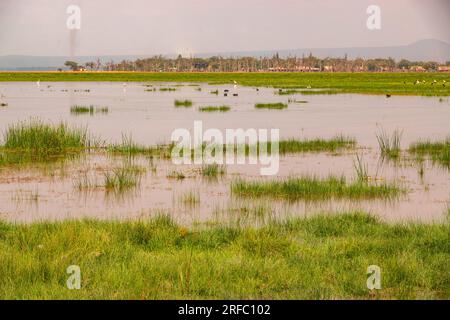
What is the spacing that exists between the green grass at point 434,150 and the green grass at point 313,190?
665 centimetres

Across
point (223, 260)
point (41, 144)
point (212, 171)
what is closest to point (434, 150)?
point (212, 171)

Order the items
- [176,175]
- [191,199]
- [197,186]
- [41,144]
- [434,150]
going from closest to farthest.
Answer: [191,199], [197,186], [176,175], [41,144], [434,150]

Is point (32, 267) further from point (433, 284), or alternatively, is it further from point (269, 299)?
point (433, 284)

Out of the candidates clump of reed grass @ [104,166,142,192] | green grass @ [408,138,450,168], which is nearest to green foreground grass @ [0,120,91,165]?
clump of reed grass @ [104,166,142,192]

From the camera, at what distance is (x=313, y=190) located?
1708 centimetres

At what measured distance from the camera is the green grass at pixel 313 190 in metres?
16.8

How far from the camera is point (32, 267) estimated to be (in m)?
9.27

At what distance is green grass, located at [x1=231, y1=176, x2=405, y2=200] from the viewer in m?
16.8

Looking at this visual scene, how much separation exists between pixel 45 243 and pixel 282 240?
3994mm

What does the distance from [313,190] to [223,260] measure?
7.69 metres

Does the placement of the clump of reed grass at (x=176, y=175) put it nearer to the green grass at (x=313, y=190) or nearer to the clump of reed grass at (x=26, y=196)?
the green grass at (x=313, y=190)

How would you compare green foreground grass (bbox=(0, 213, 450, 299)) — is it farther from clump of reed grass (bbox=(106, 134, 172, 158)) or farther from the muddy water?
clump of reed grass (bbox=(106, 134, 172, 158))

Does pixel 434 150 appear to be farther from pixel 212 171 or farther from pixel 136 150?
pixel 136 150
